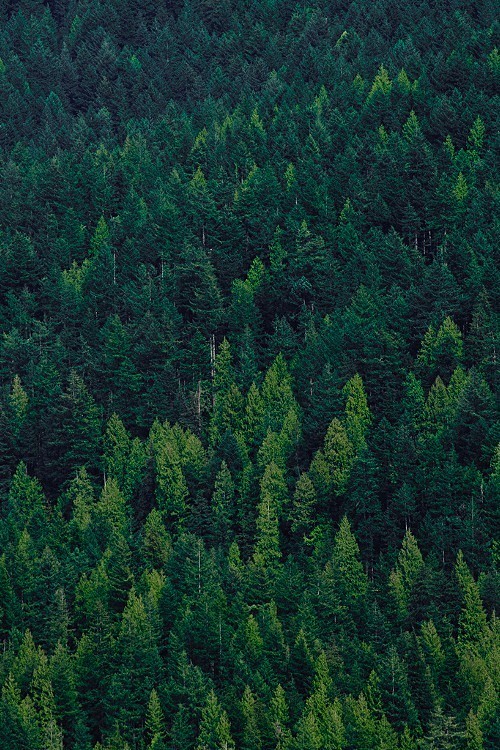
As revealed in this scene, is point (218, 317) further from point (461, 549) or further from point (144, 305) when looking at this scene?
point (461, 549)

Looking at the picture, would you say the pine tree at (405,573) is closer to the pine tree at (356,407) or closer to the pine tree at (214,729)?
the pine tree at (356,407)

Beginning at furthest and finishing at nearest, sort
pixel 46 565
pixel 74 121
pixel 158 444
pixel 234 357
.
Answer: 1. pixel 74 121
2. pixel 234 357
3. pixel 158 444
4. pixel 46 565

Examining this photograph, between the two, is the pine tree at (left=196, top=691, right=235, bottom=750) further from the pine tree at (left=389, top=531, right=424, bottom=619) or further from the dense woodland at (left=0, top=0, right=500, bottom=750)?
the pine tree at (left=389, top=531, right=424, bottom=619)

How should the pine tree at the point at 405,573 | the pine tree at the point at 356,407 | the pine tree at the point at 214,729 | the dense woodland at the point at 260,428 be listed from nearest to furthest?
the pine tree at the point at 214,729 → the dense woodland at the point at 260,428 → the pine tree at the point at 405,573 → the pine tree at the point at 356,407

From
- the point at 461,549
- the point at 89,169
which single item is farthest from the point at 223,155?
the point at 461,549

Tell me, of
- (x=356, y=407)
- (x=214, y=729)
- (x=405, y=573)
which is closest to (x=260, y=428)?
(x=356, y=407)

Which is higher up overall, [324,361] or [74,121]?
[324,361]

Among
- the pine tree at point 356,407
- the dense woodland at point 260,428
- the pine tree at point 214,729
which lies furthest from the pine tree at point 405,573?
the pine tree at point 214,729

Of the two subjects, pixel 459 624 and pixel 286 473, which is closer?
pixel 459 624

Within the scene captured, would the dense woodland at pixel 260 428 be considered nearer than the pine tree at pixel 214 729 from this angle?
No
